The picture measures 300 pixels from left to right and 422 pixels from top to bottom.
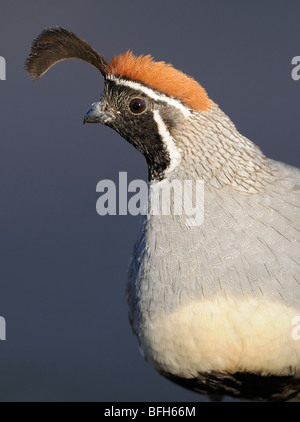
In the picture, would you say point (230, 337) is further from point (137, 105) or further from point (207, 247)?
point (137, 105)

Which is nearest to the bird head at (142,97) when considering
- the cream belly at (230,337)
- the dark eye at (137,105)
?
the dark eye at (137,105)

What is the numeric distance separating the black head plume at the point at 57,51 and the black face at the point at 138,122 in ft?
0.22

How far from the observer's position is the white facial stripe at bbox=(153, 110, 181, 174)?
1.45m

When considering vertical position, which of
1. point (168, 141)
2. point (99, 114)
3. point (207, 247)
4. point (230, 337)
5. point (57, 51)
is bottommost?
point (230, 337)

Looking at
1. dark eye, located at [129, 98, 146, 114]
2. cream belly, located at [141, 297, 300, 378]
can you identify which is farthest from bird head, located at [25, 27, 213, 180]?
cream belly, located at [141, 297, 300, 378]

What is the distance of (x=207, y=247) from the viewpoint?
1396 millimetres

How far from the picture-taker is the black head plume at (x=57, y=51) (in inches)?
59.6

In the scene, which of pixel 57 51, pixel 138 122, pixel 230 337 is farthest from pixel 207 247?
pixel 57 51

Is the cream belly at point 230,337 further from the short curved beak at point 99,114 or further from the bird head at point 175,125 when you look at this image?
the short curved beak at point 99,114

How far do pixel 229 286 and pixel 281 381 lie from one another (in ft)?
0.85

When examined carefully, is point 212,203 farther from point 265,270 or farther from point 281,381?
point 281,381

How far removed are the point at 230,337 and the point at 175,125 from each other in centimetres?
47

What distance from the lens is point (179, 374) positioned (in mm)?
1457
